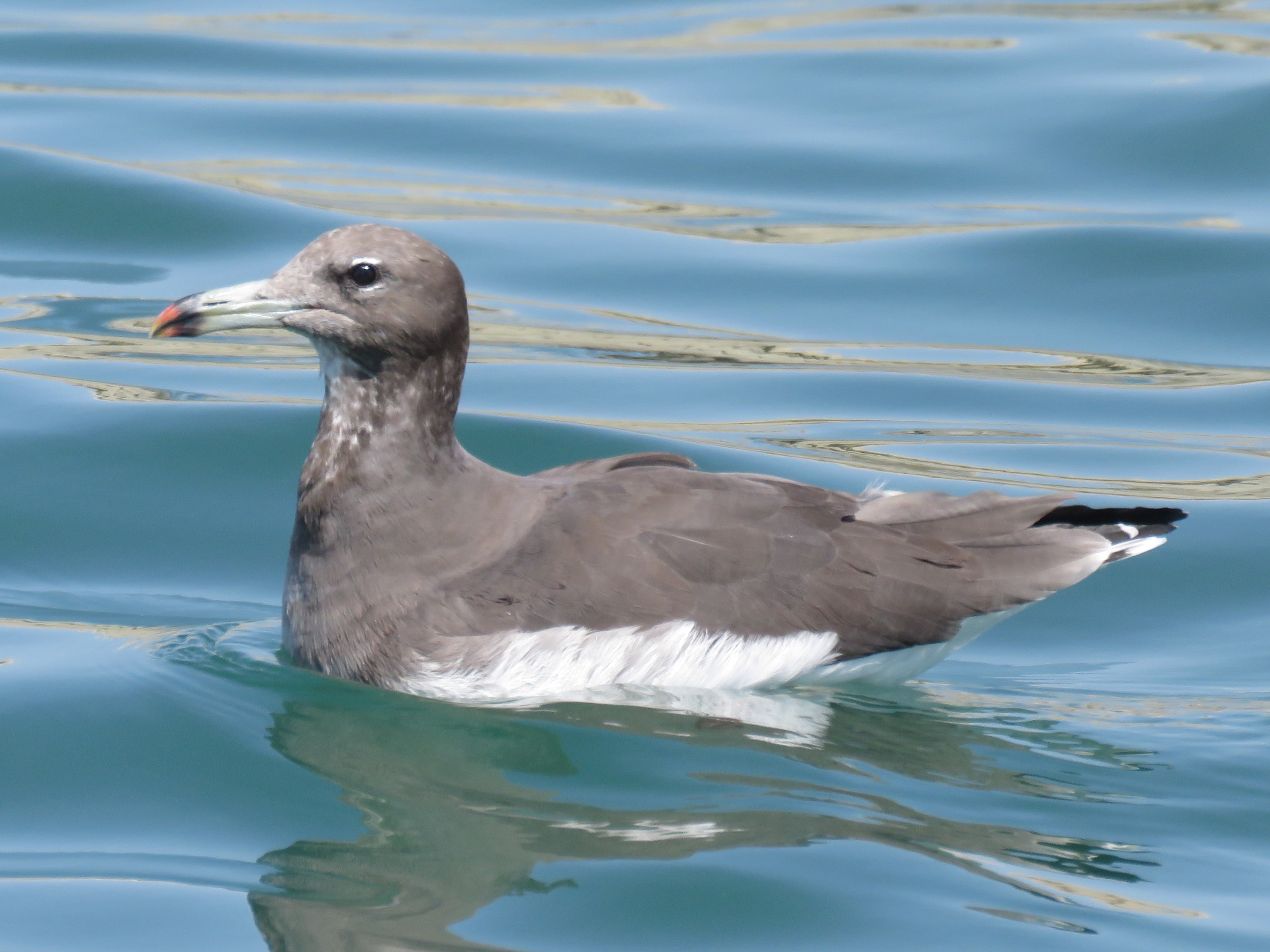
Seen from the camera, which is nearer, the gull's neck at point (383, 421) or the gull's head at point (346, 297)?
the gull's head at point (346, 297)

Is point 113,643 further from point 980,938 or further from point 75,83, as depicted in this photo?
point 75,83

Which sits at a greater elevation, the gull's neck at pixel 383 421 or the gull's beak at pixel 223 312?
the gull's beak at pixel 223 312

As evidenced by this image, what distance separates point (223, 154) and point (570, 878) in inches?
385

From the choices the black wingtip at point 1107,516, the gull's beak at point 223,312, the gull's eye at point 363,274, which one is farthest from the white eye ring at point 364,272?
the black wingtip at point 1107,516

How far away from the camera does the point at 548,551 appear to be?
650 centimetres

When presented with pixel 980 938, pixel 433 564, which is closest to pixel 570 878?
pixel 980 938

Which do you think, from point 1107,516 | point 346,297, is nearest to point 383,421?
point 346,297

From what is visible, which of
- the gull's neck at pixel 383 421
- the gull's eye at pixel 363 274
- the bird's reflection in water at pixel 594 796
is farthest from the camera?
the gull's neck at pixel 383 421

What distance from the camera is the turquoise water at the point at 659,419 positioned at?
213 inches

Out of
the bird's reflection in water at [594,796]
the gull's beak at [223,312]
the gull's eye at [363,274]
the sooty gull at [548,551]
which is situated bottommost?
the bird's reflection in water at [594,796]

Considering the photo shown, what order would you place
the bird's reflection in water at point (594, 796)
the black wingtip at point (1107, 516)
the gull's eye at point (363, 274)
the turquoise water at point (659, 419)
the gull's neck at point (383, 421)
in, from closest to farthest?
the bird's reflection in water at point (594, 796)
the turquoise water at point (659, 419)
the gull's eye at point (363, 274)
the gull's neck at point (383, 421)
the black wingtip at point (1107, 516)

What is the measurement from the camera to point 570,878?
530 centimetres

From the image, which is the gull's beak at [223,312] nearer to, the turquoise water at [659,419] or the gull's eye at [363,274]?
the gull's eye at [363,274]

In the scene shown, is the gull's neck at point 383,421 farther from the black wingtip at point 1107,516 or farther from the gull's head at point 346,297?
the black wingtip at point 1107,516
